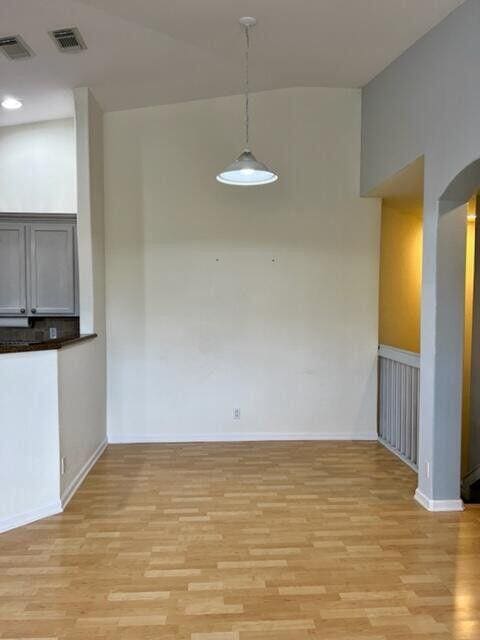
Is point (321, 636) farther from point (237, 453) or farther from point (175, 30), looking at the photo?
point (175, 30)

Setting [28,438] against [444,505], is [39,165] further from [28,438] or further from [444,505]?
[444,505]

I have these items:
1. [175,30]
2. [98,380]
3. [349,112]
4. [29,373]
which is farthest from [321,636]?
[349,112]

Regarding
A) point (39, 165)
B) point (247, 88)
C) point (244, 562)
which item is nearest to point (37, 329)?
point (39, 165)

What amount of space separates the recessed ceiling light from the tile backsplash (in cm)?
218

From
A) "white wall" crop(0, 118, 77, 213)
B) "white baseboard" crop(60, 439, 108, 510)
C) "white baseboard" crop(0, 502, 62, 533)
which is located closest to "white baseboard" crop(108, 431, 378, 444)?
"white baseboard" crop(60, 439, 108, 510)

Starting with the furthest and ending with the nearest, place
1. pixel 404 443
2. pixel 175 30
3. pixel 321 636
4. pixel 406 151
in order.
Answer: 1. pixel 404 443
2. pixel 406 151
3. pixel 175 30
4. pixel 321 636

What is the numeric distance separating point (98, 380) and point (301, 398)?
2.18m

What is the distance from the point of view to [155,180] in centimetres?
506

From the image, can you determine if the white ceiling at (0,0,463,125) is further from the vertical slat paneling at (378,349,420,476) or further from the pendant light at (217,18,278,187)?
the vertical slat paneling at (378,349,420,476)

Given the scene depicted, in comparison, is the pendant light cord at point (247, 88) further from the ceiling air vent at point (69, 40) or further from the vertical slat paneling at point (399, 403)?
the vertical slat paneling at point (399, 403)

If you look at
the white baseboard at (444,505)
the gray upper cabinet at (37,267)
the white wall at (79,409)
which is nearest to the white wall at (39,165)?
the gray upper cabinet at (37,267)

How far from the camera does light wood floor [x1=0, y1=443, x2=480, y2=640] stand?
2242 millimetres

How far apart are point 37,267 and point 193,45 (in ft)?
8.81

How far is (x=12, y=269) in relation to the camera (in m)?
4.94
